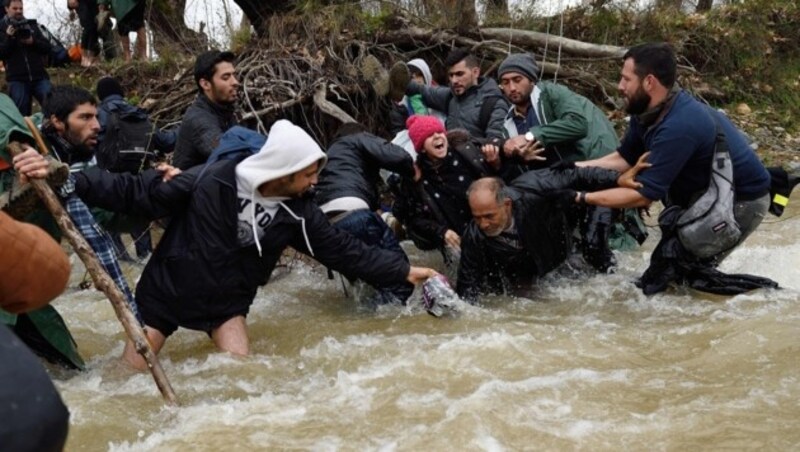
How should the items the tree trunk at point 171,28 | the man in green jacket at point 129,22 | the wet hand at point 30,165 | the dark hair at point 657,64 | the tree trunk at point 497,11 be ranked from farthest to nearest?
1. the tree trunk at point 171,28
2. the tree trunk at point 497,11
3. the man in green jacket at point 129,22
4. the dark hair at point 657,64
5. the wet hand at point 30,165

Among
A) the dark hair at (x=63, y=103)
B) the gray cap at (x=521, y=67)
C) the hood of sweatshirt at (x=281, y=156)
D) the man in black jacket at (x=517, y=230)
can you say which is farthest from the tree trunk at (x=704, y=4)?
the dark hair at (x=63, y=103)

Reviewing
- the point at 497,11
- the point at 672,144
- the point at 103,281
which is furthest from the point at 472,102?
the point at 497,11

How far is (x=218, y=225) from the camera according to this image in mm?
4176

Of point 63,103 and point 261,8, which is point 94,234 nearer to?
point 63,103

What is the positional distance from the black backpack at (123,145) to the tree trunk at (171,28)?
4.27m

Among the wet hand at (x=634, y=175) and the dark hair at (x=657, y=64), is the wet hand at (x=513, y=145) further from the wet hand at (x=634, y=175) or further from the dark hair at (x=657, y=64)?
the dark hair at (x=657, y=64)

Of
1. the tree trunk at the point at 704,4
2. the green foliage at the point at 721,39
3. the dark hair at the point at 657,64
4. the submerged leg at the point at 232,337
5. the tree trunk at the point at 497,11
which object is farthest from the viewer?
the tree trunk at the point at 704,4

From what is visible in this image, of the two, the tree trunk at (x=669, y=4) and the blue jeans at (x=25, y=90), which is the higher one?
the tree trunk at (x=669, y=4)

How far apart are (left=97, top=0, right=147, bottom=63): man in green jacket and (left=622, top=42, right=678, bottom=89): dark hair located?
23.0 ft

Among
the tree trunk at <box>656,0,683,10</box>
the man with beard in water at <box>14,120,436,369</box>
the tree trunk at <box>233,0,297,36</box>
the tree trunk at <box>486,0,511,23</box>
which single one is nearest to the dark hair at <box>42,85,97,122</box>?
the man with beard in water at <box>14,120,436,369</box>

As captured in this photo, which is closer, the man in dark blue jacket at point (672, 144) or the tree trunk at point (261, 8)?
the man in dark blue jacket at point (672, 144)

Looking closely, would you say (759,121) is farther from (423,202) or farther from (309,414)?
(309,414)

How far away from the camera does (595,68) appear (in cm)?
969

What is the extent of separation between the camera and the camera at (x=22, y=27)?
8.72m
